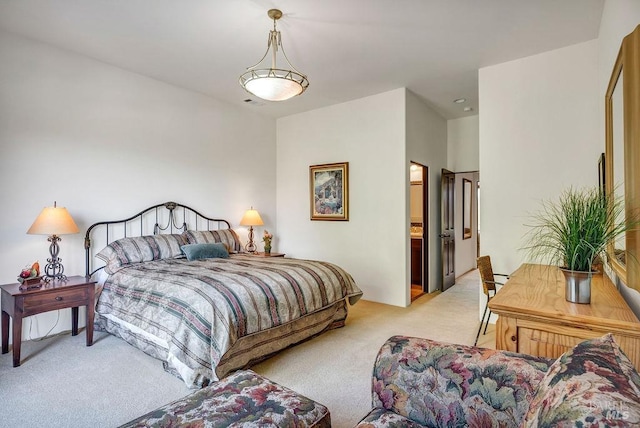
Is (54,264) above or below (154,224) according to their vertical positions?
below

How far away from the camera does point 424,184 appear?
5457 millimetres

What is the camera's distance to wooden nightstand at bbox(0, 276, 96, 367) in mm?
2835

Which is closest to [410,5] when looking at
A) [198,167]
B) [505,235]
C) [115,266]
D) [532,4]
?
[532,4]

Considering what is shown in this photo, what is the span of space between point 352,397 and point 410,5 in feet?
10.1

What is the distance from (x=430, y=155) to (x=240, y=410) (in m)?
4.93

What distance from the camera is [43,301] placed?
2988 millimetres

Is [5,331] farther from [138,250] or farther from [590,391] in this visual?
[590,391]

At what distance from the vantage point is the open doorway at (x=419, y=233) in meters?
5.46

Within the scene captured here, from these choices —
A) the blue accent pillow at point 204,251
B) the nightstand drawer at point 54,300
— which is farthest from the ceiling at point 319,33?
the nightstand drawer at point 54,300

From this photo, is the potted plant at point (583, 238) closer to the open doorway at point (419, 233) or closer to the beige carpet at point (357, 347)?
the beige carpet at point (357, 347)

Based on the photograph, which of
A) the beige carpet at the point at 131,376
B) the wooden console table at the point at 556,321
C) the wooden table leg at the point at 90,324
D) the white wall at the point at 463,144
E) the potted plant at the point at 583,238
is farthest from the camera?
the white wall at the point at 463,144

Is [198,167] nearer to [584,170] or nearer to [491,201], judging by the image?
[491,201]

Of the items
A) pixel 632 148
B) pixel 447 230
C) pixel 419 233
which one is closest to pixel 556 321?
pixel 632 148

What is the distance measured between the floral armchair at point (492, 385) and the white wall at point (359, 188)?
3.35 m
